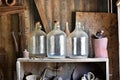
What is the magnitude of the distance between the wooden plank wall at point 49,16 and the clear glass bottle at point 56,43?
0.18m

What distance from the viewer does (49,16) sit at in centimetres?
286

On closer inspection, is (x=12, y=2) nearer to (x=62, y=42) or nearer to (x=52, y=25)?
(x=52, y=25)

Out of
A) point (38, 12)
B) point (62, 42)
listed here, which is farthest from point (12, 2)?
point (62, 42)

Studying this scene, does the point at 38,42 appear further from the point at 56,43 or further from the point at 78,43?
the point at 78,43

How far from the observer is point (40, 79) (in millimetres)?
2723

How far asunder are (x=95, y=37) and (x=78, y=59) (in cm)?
29

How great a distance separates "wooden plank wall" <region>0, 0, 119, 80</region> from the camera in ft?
9.37

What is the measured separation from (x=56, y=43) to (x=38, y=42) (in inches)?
7.6

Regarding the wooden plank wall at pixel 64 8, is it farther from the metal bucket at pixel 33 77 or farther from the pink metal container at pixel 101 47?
the metal bucket at pixel 33 77

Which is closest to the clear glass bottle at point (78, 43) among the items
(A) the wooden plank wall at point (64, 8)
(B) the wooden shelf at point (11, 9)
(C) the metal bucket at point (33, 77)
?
(A) the wooden plank wall at point (64, 8)

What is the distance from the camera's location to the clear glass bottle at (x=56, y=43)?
265cm

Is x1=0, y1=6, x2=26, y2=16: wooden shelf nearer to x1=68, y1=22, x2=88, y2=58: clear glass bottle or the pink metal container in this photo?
x1=68, y1=22, x2=88, y2=58: clear glass bottle

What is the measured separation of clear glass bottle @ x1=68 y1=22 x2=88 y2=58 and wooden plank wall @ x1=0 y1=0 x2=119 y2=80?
174 mm

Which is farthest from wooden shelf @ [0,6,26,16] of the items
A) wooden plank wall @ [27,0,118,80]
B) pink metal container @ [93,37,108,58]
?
pink metal container @ [93,37,108,58]
